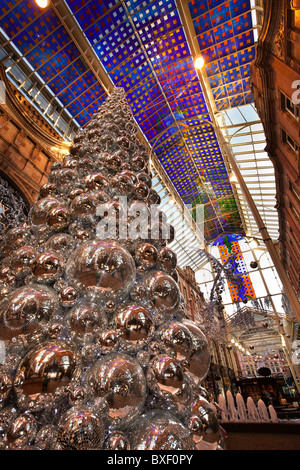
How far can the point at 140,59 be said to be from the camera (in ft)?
27.5

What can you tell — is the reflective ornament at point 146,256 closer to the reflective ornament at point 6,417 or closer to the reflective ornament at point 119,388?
the reflective ornament at point 119,388

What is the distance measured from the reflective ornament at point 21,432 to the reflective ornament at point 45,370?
87 millimetres

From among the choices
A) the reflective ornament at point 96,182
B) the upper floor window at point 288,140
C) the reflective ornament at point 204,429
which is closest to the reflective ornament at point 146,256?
the reflective ornament at point 96,182

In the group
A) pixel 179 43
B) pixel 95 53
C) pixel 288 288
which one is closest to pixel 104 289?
Answer: pixel 288 288

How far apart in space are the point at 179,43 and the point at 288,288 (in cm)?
942

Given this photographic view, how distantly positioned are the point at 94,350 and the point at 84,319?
14 cm

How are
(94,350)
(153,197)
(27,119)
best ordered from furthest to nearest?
(27,119) < (153,197) < (94,350)

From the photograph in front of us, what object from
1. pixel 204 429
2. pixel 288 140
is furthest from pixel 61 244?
pixel 288 140

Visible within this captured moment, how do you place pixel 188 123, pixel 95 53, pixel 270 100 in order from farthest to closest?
pixel 188 123
pixel 95 53
pixel 270 100

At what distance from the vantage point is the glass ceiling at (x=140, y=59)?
6547mm

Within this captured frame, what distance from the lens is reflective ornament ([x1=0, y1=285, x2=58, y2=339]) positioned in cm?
85

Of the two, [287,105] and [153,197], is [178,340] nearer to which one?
[153,197]

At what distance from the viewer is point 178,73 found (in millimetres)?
8977

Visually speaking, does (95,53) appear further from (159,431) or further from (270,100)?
(159,431)
